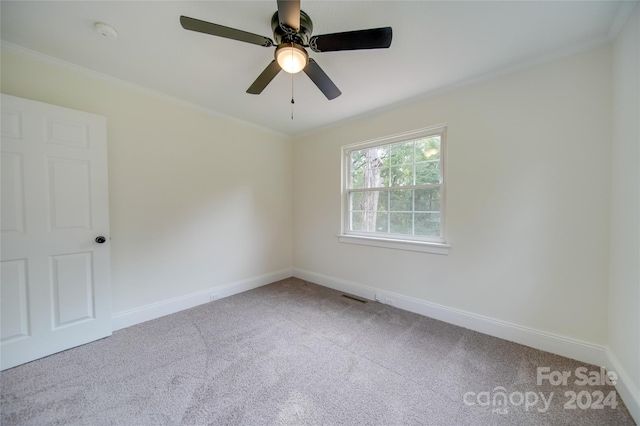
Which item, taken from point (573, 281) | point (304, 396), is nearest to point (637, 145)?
point (573, 281)

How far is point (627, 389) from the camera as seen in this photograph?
142 centimetres

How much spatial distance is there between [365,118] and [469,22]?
1.58m

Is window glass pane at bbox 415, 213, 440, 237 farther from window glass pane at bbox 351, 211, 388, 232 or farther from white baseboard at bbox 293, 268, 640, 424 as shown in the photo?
white baseboard at bbox 293, 268, 640, 424

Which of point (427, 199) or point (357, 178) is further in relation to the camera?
point (357, 178)

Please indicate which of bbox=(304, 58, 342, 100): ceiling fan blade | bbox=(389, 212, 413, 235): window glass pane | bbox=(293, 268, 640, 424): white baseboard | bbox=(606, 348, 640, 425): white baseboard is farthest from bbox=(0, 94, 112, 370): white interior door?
bbox=(606, 348, 640, 425): white baseboard

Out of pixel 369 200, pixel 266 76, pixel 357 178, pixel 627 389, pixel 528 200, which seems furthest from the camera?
pixel 357 178

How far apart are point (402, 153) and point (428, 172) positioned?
0.42 m

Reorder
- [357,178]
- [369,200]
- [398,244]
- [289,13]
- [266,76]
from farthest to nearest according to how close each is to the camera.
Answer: [357,178] < [369,200] < [398,244] < [266,76] < [289,13]

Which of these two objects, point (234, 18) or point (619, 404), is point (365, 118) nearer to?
point (234, 18)

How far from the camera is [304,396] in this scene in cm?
150

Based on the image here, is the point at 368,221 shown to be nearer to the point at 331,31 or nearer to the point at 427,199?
the point at 427,199

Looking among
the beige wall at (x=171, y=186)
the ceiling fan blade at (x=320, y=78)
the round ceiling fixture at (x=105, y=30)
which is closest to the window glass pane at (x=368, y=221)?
the beige wall at (x=171, y=186)

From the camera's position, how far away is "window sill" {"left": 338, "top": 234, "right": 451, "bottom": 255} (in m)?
2.48

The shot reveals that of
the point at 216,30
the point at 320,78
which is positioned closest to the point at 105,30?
the point at 216,30
